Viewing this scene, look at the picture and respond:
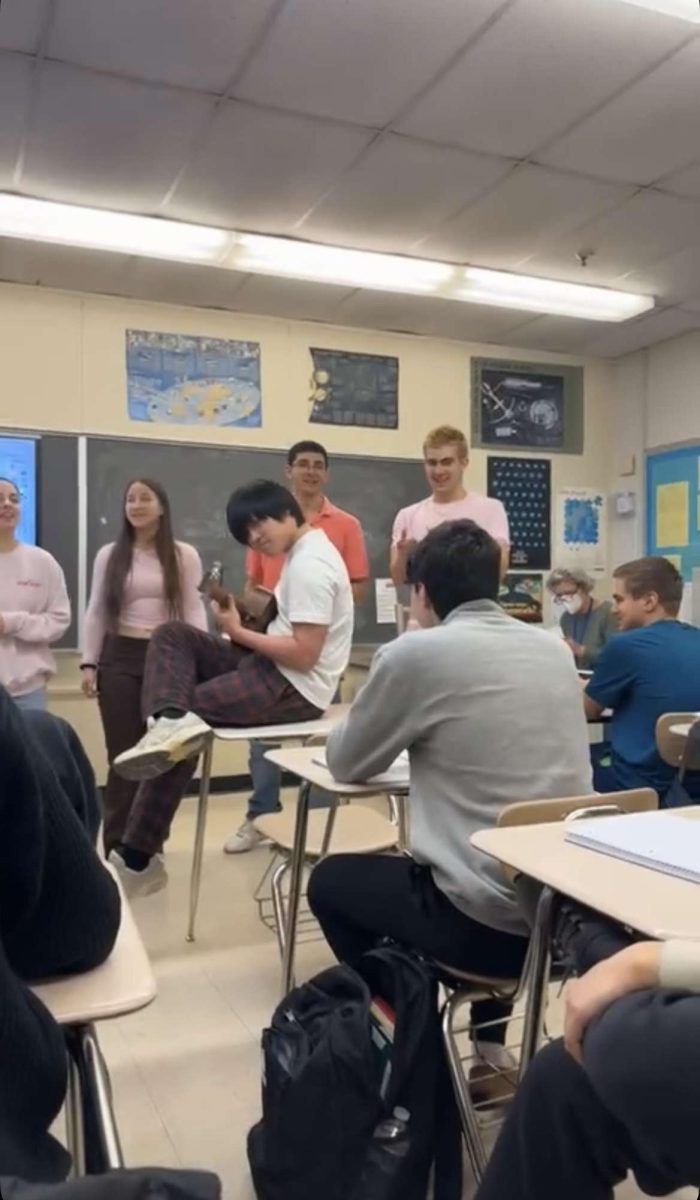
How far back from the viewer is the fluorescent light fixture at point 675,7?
2.24 meters

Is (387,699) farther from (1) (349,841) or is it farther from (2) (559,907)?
(1) (349,841)

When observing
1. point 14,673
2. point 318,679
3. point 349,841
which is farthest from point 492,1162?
point 14,673

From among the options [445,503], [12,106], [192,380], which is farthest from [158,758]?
[192,380]

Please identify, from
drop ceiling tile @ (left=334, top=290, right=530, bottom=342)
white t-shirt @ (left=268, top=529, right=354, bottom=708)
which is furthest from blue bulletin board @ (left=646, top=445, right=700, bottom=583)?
white t-shirt @ (left=268, top=529, right=354, bottom=708)

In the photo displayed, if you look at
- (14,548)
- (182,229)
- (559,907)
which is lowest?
(559,907)

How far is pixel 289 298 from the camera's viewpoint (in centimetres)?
434

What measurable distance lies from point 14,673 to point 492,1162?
9.44 ft

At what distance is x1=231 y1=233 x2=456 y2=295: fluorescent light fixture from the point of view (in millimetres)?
3695

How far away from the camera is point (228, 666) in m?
2.52

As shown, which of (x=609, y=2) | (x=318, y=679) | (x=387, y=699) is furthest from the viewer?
(x=318, y=679)

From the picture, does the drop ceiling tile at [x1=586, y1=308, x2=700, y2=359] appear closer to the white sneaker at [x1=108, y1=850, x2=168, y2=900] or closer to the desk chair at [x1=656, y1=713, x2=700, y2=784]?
the desk chair at [x1=656, y1=713, x2=700, y2=784]

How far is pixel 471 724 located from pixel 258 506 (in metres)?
1.05

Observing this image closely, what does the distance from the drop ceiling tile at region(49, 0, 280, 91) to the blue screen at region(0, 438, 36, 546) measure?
2.03m

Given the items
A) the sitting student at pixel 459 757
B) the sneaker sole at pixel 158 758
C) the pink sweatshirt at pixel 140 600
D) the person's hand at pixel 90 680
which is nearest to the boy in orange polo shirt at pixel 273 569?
the pink sweatshirt at pixel 140 600
